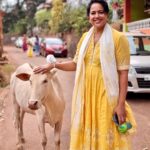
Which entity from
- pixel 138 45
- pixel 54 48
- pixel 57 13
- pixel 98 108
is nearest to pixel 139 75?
pixel 138 45

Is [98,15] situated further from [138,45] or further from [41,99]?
[138,45]

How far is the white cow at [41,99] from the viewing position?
5.06 meters

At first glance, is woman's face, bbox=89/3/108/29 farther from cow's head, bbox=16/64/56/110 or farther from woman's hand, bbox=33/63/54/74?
cow's head, bbox=16/64/56/110

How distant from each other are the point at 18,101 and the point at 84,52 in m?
2.82

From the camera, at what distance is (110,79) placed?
4.35 m

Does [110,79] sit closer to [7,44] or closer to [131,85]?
[131,85]

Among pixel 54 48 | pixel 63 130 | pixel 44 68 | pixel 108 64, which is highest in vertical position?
pixel 108 64

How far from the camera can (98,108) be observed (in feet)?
14.6

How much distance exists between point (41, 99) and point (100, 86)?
1.02 meters

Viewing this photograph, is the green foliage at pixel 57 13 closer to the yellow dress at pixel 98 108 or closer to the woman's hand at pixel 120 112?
the yellow dress at pixel 98 108

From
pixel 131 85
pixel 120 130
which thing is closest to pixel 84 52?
pixel 120 130

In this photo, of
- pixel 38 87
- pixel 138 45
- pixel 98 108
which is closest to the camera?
pixel 98 108

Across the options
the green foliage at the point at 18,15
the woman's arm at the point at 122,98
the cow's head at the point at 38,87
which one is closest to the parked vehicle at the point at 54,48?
the cow's head at the point at 38,87

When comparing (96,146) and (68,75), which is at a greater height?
(96,146)
